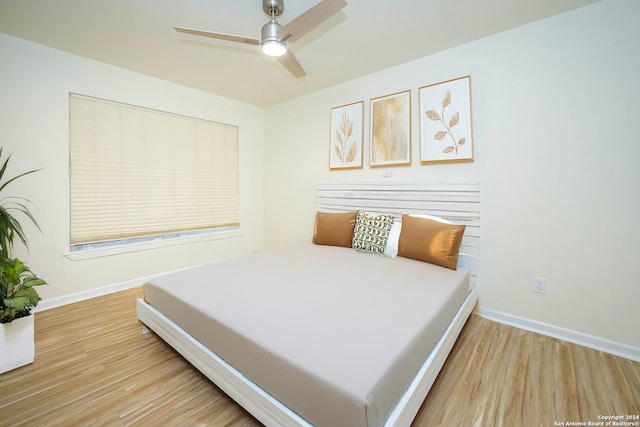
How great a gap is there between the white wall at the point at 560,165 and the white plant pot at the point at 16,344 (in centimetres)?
343

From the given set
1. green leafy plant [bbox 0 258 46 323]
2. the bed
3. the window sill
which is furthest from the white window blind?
the bed

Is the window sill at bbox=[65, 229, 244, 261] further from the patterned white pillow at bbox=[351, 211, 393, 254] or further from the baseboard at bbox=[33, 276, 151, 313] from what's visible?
the patterned white pillow at bbox=[351, 211, 393, 254]

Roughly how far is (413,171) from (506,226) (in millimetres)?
995

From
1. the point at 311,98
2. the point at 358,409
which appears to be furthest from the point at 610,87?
the point at 311,98

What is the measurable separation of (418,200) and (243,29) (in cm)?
225

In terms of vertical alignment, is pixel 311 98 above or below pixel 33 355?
above

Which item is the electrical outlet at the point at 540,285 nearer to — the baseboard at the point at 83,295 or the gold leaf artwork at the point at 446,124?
the gold leaf artwork at the point at 446,124

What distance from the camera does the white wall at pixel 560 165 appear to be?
6.04 feet

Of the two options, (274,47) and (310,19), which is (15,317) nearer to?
(274,47)

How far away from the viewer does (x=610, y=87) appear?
6.13 ft

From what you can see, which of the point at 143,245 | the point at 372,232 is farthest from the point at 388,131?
the point at 143,245

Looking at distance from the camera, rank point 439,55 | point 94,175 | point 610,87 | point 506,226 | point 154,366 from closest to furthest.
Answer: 1. point 154,366
2. point 610,87
3. point 506,226
4. point 439,55
5. point 94,175

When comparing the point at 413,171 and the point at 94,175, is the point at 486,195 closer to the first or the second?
the point at 413,171

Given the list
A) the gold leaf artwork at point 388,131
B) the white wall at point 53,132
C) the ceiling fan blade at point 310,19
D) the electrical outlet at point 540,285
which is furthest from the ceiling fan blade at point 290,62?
the electrical outlet at point 540,285
